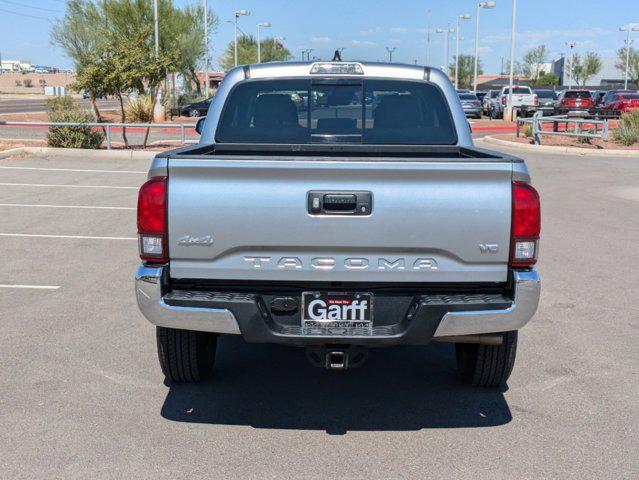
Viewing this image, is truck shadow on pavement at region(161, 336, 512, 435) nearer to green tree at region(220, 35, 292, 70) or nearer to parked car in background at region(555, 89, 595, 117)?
parked car in background at region(555, 89, 595, 117)

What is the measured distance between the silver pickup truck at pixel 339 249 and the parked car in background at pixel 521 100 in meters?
39.1

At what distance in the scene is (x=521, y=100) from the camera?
4397 centimetres

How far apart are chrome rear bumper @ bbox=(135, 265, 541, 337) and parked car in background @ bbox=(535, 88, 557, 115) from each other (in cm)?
3997

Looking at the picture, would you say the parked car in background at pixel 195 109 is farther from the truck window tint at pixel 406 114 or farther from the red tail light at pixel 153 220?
the red tail light at pixel 153 220

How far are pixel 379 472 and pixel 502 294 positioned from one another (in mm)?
1089

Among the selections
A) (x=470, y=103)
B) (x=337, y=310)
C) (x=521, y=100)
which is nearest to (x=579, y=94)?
(x=521, y=100)

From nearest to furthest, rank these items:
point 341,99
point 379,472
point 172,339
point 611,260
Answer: point 379,472 → point 172,339 → point 341,99 → point 611,260

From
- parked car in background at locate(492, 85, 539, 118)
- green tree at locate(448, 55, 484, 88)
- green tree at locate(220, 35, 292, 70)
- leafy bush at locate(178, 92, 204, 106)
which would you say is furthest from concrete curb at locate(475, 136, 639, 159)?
green tree at locate(448, 55, 484, 88)

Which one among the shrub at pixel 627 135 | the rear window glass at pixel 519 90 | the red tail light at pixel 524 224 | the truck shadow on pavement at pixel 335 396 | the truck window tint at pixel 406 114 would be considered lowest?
the truck shadow on pavement at pixel 335 396

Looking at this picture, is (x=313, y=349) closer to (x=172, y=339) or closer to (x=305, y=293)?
(x=305, y=293)

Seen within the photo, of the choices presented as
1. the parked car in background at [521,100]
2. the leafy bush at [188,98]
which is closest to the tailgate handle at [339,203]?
the parked car in background at [521,100]

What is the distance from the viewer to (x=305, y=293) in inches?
163

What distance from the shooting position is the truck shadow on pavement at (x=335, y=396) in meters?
4.64

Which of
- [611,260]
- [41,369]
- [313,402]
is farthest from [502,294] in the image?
[611,260]
